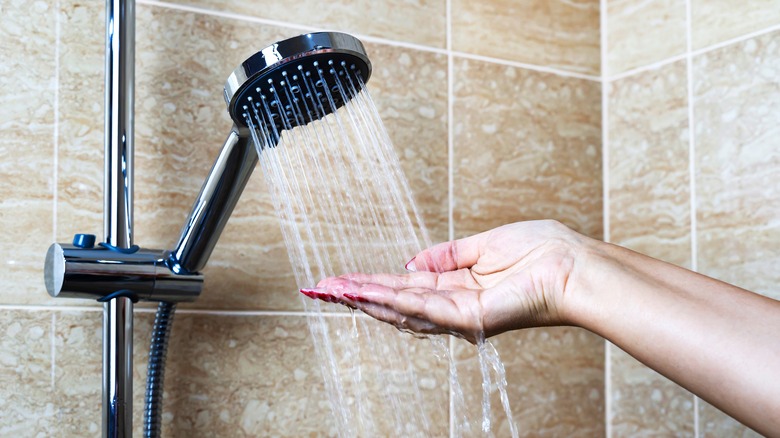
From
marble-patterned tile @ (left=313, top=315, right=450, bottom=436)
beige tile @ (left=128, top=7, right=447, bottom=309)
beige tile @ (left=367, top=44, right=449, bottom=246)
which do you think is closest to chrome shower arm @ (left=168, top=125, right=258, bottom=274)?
beige tile @ (left=128, top=7, right=447, bottom=309)

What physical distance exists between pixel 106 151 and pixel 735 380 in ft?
2.22

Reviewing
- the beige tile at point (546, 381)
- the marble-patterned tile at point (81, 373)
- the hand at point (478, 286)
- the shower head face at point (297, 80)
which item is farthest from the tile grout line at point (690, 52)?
the marble-patterned tile at point (81, 373)

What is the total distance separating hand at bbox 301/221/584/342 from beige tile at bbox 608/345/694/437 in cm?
54

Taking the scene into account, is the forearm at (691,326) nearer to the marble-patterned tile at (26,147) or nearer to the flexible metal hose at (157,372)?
the flexible metal hose at (157,372)

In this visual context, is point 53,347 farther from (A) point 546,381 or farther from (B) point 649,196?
(B) point 649,196

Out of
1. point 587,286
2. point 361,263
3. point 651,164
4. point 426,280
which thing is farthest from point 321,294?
point 651,164

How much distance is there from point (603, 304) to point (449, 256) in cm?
20

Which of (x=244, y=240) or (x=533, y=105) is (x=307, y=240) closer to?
(x=244, y=240)

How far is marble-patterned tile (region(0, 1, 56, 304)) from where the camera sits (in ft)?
3.25

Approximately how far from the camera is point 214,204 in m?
0.93

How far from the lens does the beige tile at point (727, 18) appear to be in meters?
1.20

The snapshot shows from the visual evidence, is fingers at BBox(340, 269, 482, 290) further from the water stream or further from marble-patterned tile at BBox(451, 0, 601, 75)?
marble-patterned tile at BBox(451, 0, 601, 75)

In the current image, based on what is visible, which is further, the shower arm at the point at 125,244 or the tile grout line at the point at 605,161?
the tile grout line at the point at 605,161

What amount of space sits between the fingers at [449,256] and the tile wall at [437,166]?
0.25m
